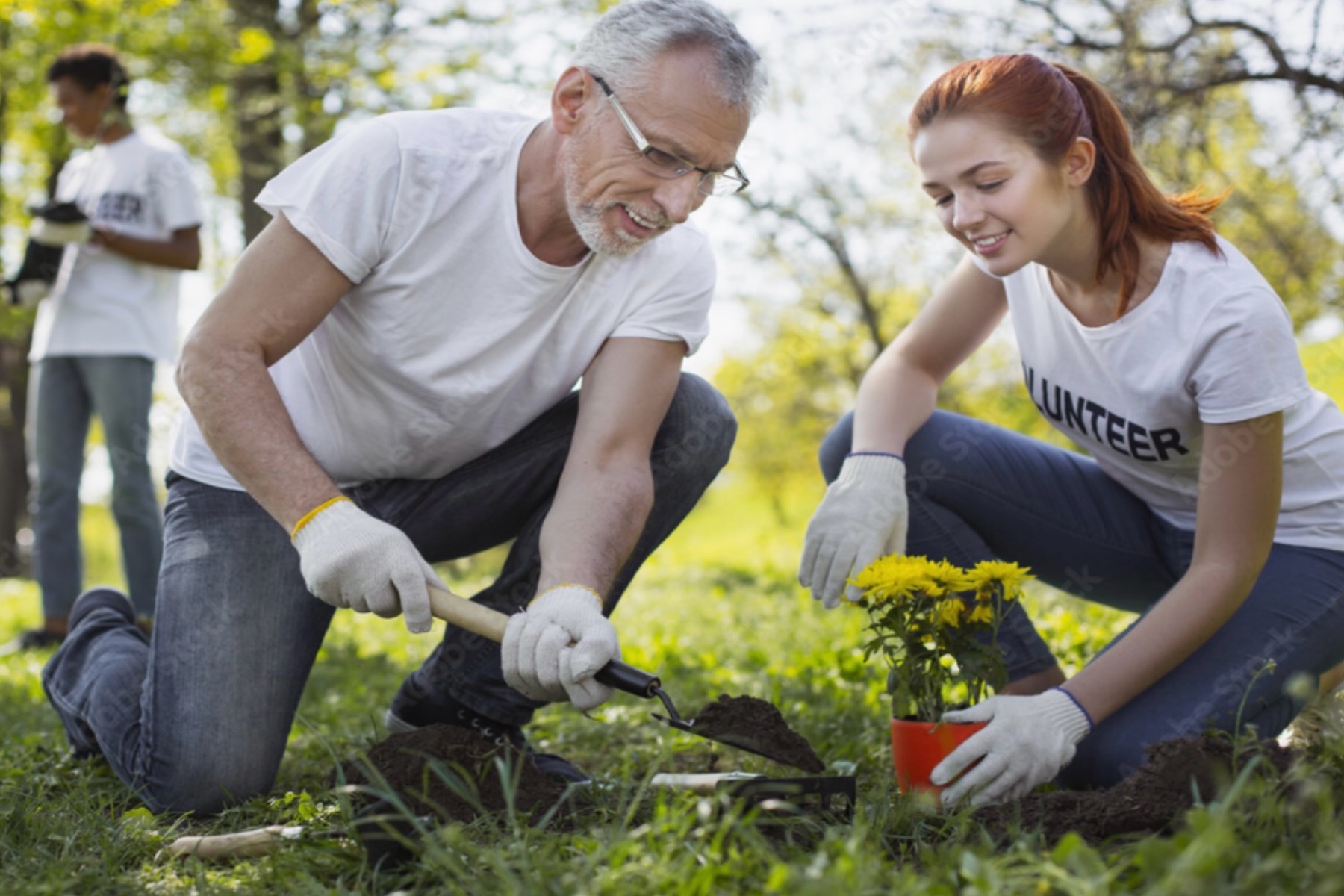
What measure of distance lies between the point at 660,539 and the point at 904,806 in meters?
1.02

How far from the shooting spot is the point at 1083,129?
2.48m

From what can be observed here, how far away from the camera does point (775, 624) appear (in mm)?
5219

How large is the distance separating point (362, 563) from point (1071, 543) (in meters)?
1.72

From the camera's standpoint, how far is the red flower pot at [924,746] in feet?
7.18

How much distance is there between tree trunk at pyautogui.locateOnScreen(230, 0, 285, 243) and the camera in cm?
775

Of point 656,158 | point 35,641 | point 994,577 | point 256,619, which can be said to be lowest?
point 35,641

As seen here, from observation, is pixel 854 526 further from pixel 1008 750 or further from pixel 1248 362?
pixel 1248 362

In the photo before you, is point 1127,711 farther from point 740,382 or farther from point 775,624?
point 740,382

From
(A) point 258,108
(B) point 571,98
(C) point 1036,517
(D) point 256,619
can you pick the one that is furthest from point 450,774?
(A) point 258,108

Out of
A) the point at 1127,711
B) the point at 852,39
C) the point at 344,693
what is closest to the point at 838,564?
the point at 1127,711

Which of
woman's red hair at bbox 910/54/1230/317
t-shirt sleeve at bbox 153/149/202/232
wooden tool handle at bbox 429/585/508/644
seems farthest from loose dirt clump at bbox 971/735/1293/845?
t-shirt sleeve at bbox 153/149/202/232

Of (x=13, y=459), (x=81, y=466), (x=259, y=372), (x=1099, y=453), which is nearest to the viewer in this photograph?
(x=259, y=372)

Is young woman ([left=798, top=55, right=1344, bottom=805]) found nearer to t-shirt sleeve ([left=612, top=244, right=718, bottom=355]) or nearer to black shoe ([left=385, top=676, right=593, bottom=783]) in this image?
t-shirt sleeve ([left=612, top=244, right=718, bottom=355])

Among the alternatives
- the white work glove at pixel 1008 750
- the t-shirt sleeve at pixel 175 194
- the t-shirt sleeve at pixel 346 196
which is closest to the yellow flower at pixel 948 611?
the white work glove at pixel 1008 750
